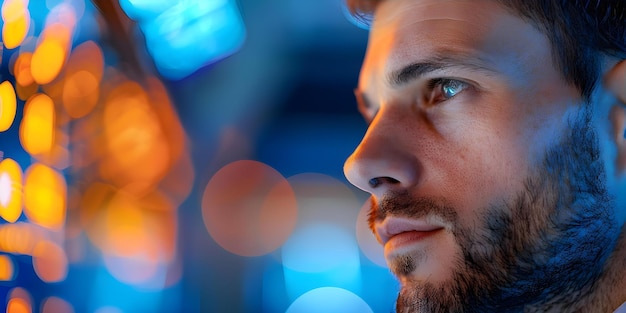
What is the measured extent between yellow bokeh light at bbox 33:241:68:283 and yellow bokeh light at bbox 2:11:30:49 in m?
0.57

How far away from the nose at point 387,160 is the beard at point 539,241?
8cm

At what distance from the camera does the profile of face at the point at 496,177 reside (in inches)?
33.2

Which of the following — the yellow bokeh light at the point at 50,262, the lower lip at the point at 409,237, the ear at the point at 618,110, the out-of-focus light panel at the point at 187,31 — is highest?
the out-of-focus light panel at the point at 187,31

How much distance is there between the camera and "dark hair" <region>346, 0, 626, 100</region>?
0.87 metres

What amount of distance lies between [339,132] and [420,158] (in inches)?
105

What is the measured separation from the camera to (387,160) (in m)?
0.90

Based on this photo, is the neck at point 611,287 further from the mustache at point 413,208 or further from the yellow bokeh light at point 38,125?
the yellow bokeh light at point 38,125

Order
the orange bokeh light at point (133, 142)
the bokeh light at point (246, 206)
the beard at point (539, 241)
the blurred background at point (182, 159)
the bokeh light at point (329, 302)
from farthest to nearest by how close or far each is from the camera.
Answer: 1. the bokeh light at point (329, 302)
2. the bokeh light at point (246, 206)
3. the orange bokeh light at point (133, 142)
4. the blurred background at point (182, 159)
5. the beard at point (539, 241)

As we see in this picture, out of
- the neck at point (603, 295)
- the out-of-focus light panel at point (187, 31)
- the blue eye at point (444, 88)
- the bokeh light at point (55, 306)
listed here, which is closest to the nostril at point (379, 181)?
the blue eye at point (444, 88)

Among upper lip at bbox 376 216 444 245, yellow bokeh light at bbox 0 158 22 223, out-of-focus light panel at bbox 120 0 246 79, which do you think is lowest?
upper lip at bbox 376 216 444 245

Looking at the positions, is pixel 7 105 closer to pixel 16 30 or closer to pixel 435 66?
pixel 16 30

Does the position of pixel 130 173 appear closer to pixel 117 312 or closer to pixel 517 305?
pixel 117 312

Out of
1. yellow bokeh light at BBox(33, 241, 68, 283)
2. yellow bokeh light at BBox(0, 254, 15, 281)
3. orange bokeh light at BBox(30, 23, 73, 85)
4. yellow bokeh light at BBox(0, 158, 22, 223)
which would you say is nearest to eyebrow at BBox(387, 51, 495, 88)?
yellow bokeh light at BBox(0, 158, 22, 223)

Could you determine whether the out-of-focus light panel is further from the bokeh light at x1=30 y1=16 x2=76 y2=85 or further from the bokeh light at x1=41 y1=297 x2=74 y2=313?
the bokeh light at x1=41 y1=297 x2=74 y2=313
